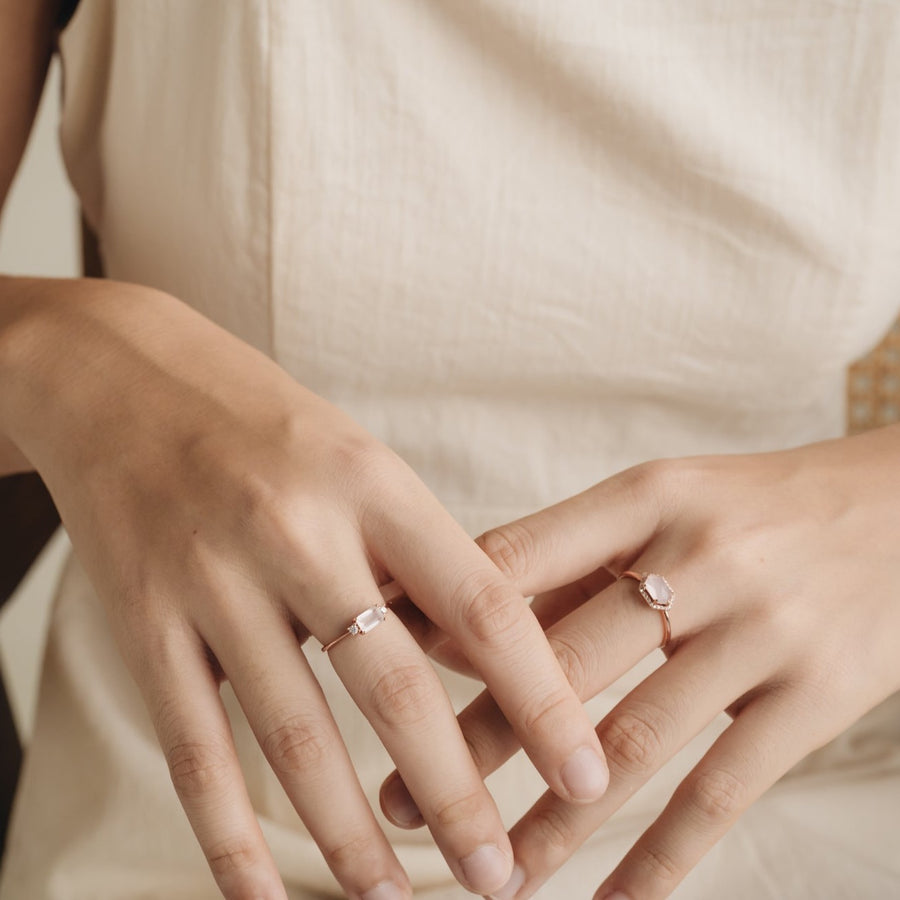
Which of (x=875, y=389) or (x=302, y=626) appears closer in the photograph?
(x=302, y=626)

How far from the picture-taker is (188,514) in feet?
1.52

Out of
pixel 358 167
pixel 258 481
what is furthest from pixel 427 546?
pixel 358 167

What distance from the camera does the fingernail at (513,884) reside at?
18.9 inches

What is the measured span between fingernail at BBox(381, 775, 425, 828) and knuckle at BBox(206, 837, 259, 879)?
7cm

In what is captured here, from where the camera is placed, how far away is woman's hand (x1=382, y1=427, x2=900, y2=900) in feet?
1.58

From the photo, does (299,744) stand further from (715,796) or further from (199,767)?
(715,796)

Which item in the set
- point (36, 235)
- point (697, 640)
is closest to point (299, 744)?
point (697, 640)

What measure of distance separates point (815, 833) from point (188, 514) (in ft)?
1.44

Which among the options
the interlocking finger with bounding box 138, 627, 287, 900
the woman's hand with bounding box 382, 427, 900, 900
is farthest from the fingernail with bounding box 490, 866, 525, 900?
the interlocking finger with bounding box 138, 627, 287, 900

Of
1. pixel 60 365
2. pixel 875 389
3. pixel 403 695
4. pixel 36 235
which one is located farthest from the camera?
pixel 36 235

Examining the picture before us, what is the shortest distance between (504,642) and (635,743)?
0.10 metres

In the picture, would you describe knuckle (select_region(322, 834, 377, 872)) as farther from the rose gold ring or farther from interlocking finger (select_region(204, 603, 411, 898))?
the rose gold ring

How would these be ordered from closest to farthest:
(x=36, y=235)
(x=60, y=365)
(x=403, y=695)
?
(x=403, y=695) → (x=60, y=365) → (x=36, y=235)

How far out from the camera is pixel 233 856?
432 mm
